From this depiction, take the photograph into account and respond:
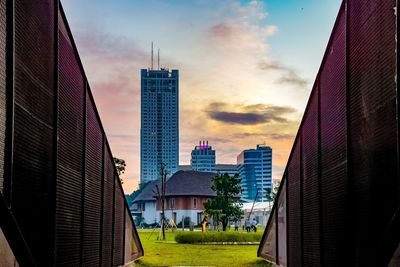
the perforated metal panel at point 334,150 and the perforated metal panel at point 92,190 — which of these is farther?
the perforated metal panel at point 92,190

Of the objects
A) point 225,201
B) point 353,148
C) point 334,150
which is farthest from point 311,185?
point 225,201

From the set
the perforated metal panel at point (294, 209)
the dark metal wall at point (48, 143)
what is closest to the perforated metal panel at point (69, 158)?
the dark metal wall at point (48, 143)

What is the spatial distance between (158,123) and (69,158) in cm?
17685

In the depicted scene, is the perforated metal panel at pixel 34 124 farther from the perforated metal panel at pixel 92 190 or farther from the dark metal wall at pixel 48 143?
the perforated metal panel at pixel 92 190

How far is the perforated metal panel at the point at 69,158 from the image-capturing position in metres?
9.39

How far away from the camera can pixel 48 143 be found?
342 inches

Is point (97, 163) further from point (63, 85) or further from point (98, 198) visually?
point (63, 85)

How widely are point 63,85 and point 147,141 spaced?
180 metres

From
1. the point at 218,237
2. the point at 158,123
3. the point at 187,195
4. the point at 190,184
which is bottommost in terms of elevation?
the point at 218,237

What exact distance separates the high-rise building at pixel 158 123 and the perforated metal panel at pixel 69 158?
16602cm

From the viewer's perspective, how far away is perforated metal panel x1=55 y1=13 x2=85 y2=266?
30.8 feet

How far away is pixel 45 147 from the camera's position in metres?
8.53

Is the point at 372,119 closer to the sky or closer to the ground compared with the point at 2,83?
closer to the ground

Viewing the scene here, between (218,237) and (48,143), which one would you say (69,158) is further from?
(218,237)
